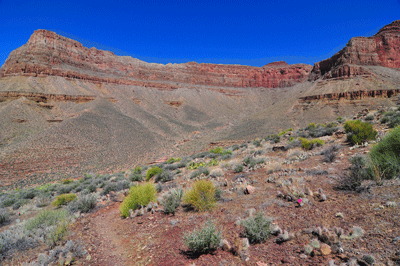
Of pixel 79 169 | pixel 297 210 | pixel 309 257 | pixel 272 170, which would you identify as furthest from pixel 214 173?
pixel 79 169

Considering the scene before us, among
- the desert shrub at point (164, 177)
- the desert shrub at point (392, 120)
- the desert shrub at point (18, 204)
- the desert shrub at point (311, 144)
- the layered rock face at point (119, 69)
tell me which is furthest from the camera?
the layered rock face at point (119, 69)

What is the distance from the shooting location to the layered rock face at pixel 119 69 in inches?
2149

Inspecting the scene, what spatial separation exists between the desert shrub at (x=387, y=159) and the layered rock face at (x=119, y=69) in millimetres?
68276

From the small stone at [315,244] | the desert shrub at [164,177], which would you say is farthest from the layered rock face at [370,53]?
the small stone at [315,244]

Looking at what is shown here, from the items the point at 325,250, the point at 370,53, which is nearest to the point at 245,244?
the point at 325,250

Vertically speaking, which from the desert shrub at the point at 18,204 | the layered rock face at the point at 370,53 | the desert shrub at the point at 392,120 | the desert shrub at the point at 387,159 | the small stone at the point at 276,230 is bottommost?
the desert shrub at the point at 18,204

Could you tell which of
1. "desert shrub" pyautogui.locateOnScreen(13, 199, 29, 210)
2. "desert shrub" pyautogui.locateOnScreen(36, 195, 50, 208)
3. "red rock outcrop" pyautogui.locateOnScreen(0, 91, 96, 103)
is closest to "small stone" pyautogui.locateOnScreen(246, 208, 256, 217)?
"desert shrub" pyautogui.locateOnScreen(36, 195, 50, 208)

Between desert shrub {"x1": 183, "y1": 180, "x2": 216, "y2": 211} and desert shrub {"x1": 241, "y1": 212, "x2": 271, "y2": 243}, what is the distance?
6.04 feet

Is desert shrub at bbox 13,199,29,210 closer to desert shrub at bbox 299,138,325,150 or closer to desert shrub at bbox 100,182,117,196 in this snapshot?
desert shrub at bbox 100,182,117,196

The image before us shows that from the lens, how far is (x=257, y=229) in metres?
3.59

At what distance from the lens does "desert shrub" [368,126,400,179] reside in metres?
4.55

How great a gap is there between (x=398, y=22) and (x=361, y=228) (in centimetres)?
9964

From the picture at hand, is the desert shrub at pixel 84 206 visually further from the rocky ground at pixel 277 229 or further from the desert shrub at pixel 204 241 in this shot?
the desert shrub at pixel 204 241

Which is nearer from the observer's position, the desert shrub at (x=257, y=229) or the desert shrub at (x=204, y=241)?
the desert shrub at (x=204, y=241)
